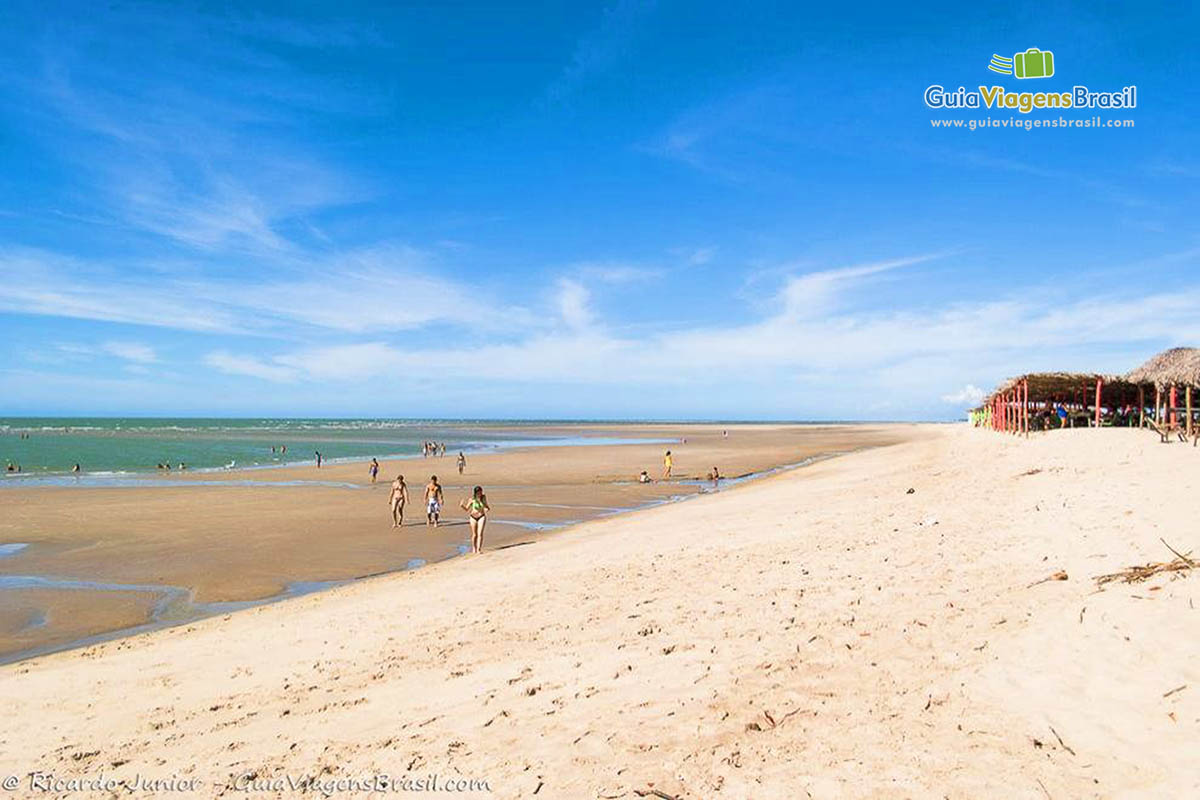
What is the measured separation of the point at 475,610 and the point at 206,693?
352 centimetres

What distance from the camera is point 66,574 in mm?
15672

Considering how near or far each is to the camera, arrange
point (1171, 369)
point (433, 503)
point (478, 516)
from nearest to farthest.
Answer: point (478, 516) → point (433, 503) → point (1171, 369)

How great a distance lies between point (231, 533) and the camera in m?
20.6

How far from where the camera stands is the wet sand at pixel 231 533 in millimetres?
13305

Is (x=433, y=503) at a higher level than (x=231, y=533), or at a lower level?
higher

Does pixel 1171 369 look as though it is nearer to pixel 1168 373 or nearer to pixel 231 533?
pixel 1168 373

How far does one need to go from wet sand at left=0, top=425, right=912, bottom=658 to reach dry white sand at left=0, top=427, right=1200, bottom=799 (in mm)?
3350

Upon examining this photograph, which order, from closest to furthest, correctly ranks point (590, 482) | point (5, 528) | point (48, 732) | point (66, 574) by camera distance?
point (48, 732) < point (66, 574) < point (5, 528) < point (590, 482)

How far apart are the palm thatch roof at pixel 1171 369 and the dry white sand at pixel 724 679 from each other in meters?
25.9

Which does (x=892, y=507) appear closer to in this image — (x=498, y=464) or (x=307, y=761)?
(x=307, y=761)

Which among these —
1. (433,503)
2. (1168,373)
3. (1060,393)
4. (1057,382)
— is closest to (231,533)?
(433,503)

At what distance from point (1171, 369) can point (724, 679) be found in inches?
1515

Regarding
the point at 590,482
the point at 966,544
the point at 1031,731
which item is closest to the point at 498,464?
the point at 590,482

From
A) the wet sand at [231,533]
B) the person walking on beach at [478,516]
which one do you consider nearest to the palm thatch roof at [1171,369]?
the wet sand at [231,533]
